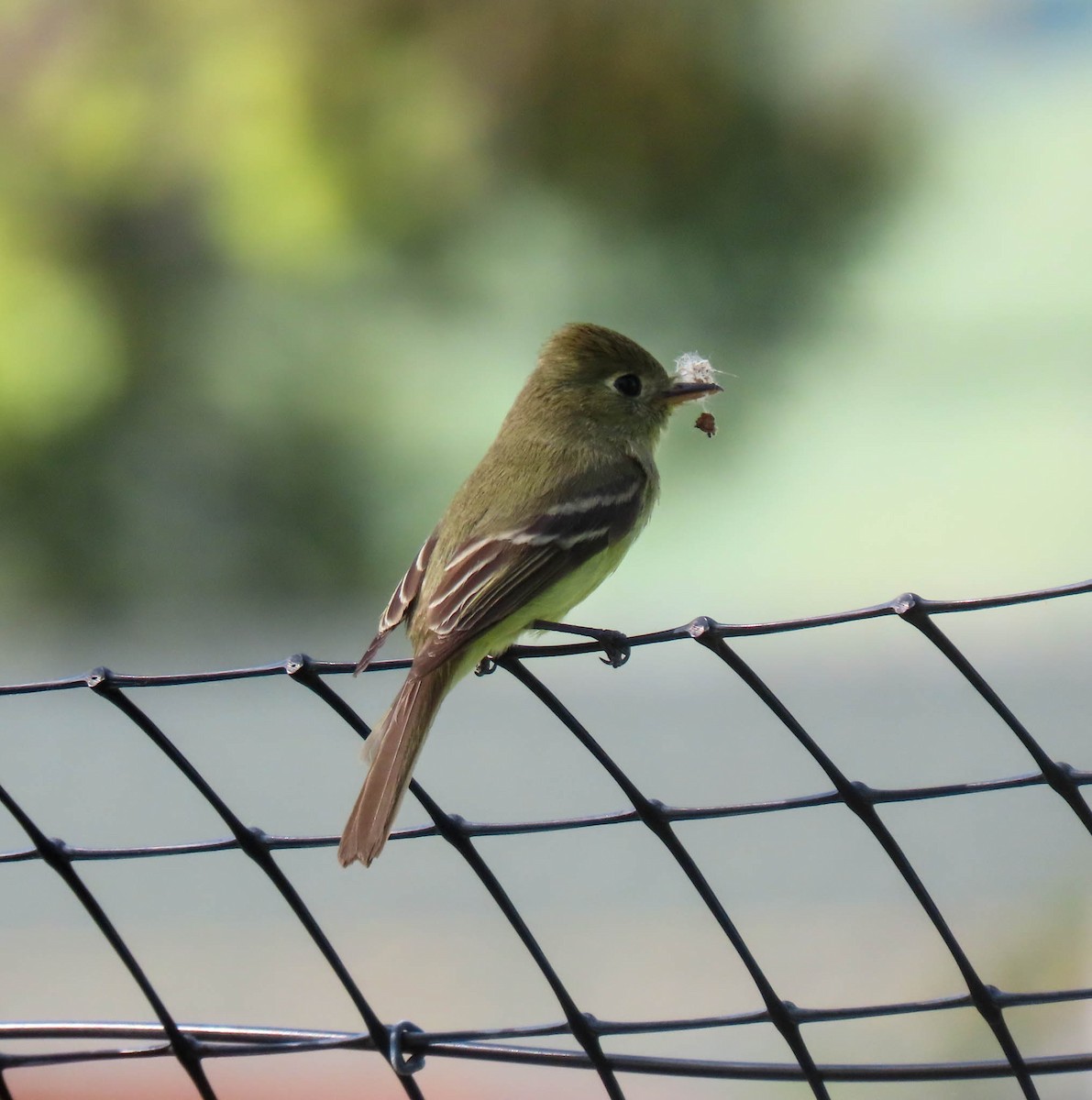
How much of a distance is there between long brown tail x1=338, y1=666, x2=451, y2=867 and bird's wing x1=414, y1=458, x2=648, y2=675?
39 millimetres

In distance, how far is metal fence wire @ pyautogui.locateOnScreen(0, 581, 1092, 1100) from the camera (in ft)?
3.37

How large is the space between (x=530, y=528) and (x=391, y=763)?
1.76 ft

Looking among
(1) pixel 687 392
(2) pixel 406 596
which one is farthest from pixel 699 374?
(2) pixel 406 596

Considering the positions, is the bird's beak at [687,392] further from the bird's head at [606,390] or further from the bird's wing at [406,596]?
the bird's wing at [406,596]

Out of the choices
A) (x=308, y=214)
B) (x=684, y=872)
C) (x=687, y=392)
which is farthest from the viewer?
(x=308, y=214)

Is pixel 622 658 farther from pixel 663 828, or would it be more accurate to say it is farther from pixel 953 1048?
pixel 953 1048

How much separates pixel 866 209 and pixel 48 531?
3278 millimetres

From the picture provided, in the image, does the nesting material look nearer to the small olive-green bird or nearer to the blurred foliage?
the small olive-green bird

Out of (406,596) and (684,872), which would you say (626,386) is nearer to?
(406,596)

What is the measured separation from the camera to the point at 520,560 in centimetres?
198

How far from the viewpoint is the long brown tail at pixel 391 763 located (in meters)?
1.41

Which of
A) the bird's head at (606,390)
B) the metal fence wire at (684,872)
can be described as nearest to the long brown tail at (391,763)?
the metal fence wire at (684,872)

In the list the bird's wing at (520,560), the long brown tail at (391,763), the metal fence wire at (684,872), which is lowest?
the metal fence wire at (684,872)

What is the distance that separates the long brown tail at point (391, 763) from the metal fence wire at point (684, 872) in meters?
0.12
